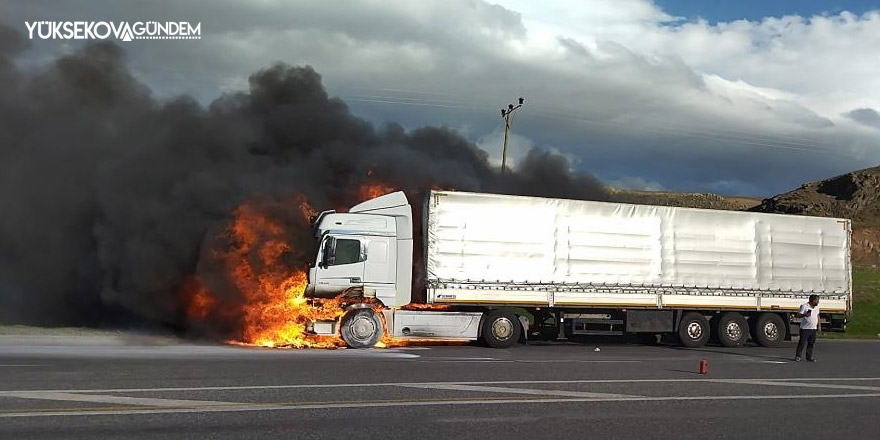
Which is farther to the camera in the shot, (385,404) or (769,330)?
(769,330)

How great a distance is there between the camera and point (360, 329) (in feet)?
57.5

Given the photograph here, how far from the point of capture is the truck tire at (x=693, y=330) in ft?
66.4

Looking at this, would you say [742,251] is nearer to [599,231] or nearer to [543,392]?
[599,231]

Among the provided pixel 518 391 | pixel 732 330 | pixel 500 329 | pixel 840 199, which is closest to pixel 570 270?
pixel 500 329

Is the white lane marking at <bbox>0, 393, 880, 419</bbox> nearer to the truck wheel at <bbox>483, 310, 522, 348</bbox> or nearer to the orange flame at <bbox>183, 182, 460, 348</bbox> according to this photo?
Result: the truck wheel at <bbox>483, 310, 522, 348</bbox>

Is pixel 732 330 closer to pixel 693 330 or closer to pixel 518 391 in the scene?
pixel 693 330

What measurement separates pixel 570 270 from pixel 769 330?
6282mm

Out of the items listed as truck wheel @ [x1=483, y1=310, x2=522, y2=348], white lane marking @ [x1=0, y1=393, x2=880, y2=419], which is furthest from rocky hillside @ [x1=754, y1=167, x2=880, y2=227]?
white lane marking @ [x1=0, y1=393, x2=880, y2=419]

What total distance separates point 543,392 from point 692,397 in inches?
75.8

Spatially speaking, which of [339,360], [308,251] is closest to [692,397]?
[339,360]

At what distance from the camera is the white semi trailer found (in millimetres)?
17906

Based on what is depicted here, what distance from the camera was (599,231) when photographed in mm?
19375

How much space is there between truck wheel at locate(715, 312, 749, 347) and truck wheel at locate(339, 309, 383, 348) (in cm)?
919

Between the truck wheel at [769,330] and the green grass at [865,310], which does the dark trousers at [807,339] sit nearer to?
the truck wheel at [769,330]
